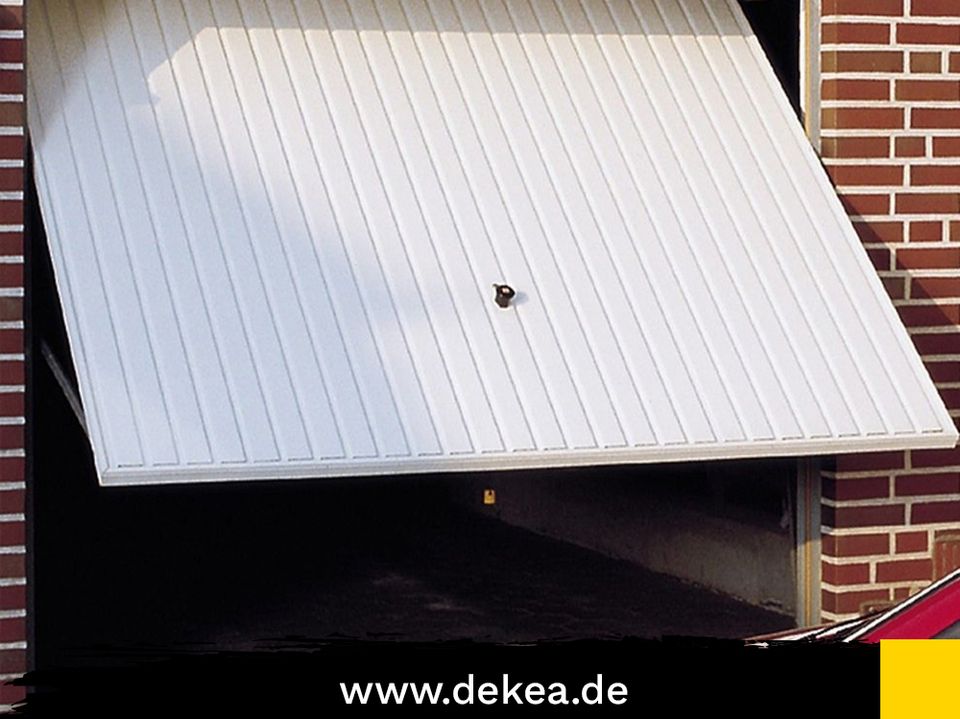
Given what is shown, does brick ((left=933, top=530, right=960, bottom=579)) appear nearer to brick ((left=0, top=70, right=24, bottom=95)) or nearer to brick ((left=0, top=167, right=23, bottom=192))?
brick ((left=0, top=167, right=23, bottom=192))

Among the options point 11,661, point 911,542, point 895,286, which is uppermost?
point 895,286

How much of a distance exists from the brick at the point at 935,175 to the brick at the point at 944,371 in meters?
0.67

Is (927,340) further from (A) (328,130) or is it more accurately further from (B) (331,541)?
(B) (331,541)

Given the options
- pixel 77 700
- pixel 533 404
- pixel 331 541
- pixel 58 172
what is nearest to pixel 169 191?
pixel 58 172

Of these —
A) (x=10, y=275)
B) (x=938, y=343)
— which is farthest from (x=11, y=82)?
(x=938, y=343)

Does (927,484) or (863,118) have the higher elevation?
(863,118)

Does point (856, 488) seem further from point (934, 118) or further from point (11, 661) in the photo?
point (11, 661)

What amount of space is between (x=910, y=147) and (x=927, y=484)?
1.24m

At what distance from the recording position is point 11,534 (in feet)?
18.0

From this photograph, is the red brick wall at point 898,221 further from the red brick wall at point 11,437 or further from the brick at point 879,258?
the red brick wall at point 11,437

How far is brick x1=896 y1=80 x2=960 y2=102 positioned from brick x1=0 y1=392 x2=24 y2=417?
328 cm

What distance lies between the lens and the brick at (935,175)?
648cm

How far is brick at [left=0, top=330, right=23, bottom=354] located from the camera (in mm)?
5488

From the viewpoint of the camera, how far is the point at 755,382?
18.8ft
